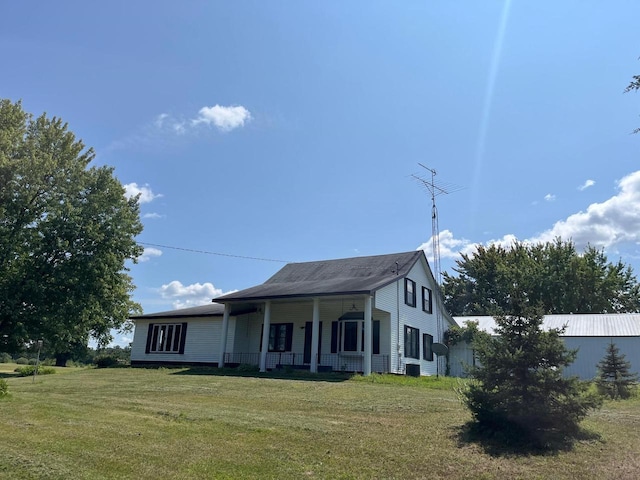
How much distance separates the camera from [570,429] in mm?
7633

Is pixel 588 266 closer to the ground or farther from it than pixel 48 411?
farther from it

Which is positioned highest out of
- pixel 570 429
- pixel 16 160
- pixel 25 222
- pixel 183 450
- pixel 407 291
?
pixel 16 160

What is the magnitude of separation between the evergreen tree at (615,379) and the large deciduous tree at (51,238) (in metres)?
20.5

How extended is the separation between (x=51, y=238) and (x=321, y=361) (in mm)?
13480

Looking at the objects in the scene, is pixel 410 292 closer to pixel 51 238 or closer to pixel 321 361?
pixel 321 361

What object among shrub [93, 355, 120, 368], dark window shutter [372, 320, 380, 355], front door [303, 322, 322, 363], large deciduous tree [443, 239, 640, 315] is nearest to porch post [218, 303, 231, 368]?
front door [303, 322, 322, 363]

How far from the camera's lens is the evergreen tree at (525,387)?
7.57 metres

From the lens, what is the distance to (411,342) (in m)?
24.2

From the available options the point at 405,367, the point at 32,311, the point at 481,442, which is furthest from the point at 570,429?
the point at 32,311

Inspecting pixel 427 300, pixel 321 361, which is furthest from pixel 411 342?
pixel 321 361

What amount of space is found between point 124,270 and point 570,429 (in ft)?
73.3

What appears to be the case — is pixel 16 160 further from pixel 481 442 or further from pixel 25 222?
pixel 481 442

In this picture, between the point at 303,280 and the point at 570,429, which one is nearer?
the point at 570,429

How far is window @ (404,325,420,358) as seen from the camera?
2352 centimetres
